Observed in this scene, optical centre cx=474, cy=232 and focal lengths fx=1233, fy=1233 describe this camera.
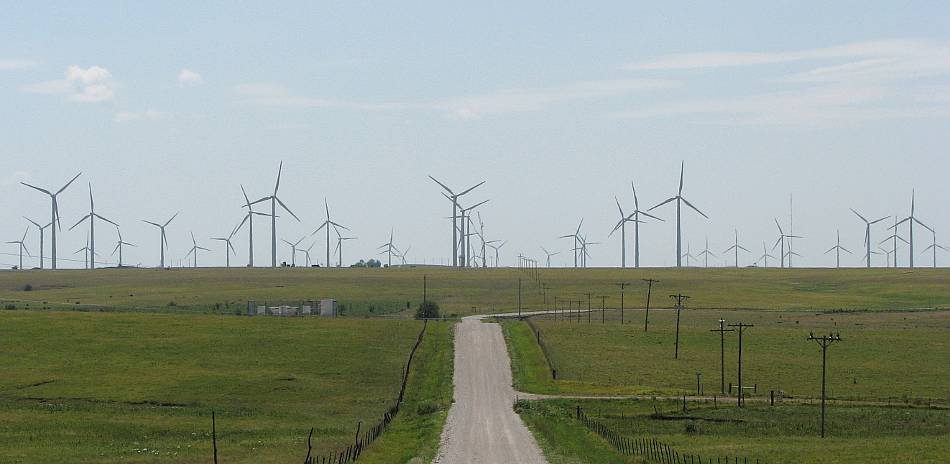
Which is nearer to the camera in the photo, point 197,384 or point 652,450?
point 652,450

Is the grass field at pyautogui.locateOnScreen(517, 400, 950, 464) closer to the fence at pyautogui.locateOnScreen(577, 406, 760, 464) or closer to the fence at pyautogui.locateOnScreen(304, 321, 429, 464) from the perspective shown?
the fence at pyautogui.locateOnScreen(577, 406, 760, 464)

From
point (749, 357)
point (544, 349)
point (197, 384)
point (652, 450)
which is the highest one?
point (544, 349)

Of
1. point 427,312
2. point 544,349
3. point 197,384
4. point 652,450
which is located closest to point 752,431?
point 652,450

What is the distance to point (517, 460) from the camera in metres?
58.8

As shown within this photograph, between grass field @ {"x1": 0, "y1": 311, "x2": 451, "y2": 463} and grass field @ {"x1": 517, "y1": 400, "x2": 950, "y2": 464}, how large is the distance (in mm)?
7744

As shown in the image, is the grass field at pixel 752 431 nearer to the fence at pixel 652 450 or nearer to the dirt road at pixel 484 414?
the fence at pixel 652 450

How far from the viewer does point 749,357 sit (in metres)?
119

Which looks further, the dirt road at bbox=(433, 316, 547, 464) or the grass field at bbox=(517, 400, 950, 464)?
the dirt road at bbox=(433, 316, 547, 464)

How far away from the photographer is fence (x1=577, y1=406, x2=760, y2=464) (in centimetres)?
5728

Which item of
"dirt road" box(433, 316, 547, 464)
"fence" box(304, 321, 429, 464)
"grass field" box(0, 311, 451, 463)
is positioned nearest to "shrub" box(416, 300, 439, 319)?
"grass field" box(0, 311, 451, 463)

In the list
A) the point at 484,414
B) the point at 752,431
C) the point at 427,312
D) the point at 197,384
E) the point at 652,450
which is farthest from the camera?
the point at 427,312

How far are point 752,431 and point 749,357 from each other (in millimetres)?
46704

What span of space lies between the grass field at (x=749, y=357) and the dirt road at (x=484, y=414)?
2.46 metres

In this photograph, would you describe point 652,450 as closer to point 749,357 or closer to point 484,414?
point 484,414
